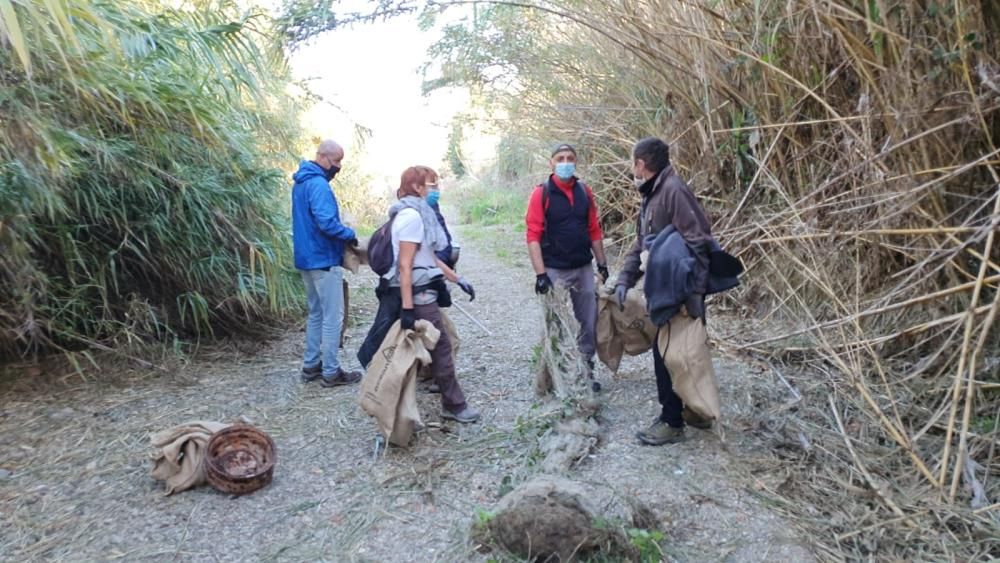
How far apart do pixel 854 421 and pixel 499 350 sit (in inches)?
104

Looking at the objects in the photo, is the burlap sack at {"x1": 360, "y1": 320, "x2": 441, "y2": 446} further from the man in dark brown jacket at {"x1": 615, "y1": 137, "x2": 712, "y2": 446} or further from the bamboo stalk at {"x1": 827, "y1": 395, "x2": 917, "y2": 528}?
the bamboo stalk at {"x1": 827, "y1": 395, "x2": 917, "y2": 528}

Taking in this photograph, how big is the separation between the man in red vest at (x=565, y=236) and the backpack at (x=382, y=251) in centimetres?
76

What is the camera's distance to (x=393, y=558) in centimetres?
266

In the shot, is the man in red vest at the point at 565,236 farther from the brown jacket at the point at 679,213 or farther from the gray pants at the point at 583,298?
the brown jacket at the point at 679,213

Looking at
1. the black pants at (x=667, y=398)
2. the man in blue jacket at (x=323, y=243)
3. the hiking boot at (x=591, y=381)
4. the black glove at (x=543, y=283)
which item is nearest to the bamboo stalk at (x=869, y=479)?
the black pants at (x=667, y=398)

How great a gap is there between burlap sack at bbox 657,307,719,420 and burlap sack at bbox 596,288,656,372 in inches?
29.6

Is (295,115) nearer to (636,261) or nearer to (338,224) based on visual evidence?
(338,224)

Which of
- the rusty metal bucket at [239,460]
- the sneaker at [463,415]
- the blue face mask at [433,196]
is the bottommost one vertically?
the sneaker at [463,415]

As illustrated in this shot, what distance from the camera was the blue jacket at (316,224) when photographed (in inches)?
163

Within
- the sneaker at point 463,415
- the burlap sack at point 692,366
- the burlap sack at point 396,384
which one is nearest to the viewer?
the burlap sack at point 692,366

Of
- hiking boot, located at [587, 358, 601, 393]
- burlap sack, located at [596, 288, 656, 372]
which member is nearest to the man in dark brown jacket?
burlap sack, located at [596, 288, 656, 372]

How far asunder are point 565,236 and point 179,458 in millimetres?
2214

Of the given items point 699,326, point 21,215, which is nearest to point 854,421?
point 699,326

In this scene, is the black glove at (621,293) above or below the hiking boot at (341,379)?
above
